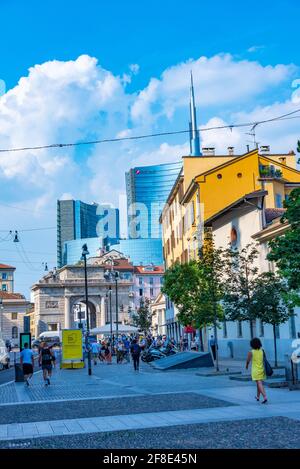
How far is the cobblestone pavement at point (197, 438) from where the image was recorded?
959 cm

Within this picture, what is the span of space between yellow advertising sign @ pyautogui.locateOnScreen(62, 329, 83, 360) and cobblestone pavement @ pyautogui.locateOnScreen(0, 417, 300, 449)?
2871 cm

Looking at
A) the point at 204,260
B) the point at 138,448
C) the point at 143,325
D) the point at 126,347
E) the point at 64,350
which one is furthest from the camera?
the point at 143,325

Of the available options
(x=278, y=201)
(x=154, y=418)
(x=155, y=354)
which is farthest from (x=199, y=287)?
(x=154, y=418)

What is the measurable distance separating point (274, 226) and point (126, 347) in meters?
21.8

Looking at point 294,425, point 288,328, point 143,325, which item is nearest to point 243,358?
point 288,328

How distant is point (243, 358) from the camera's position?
132 feet

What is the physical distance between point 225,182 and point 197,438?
4036 cm

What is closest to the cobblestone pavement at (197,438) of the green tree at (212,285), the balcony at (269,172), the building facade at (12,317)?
the green tree at (212,285)

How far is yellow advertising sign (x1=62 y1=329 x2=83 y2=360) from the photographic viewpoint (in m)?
39.9

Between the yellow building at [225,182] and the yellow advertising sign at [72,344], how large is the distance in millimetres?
12897

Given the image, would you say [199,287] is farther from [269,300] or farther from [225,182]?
[269,300]

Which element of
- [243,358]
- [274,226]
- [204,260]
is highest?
[274,226]

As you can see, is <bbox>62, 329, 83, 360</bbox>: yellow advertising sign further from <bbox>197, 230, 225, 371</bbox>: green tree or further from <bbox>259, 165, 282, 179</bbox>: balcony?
<bbox>259, 165, 282, 179</bbox>: balcony
